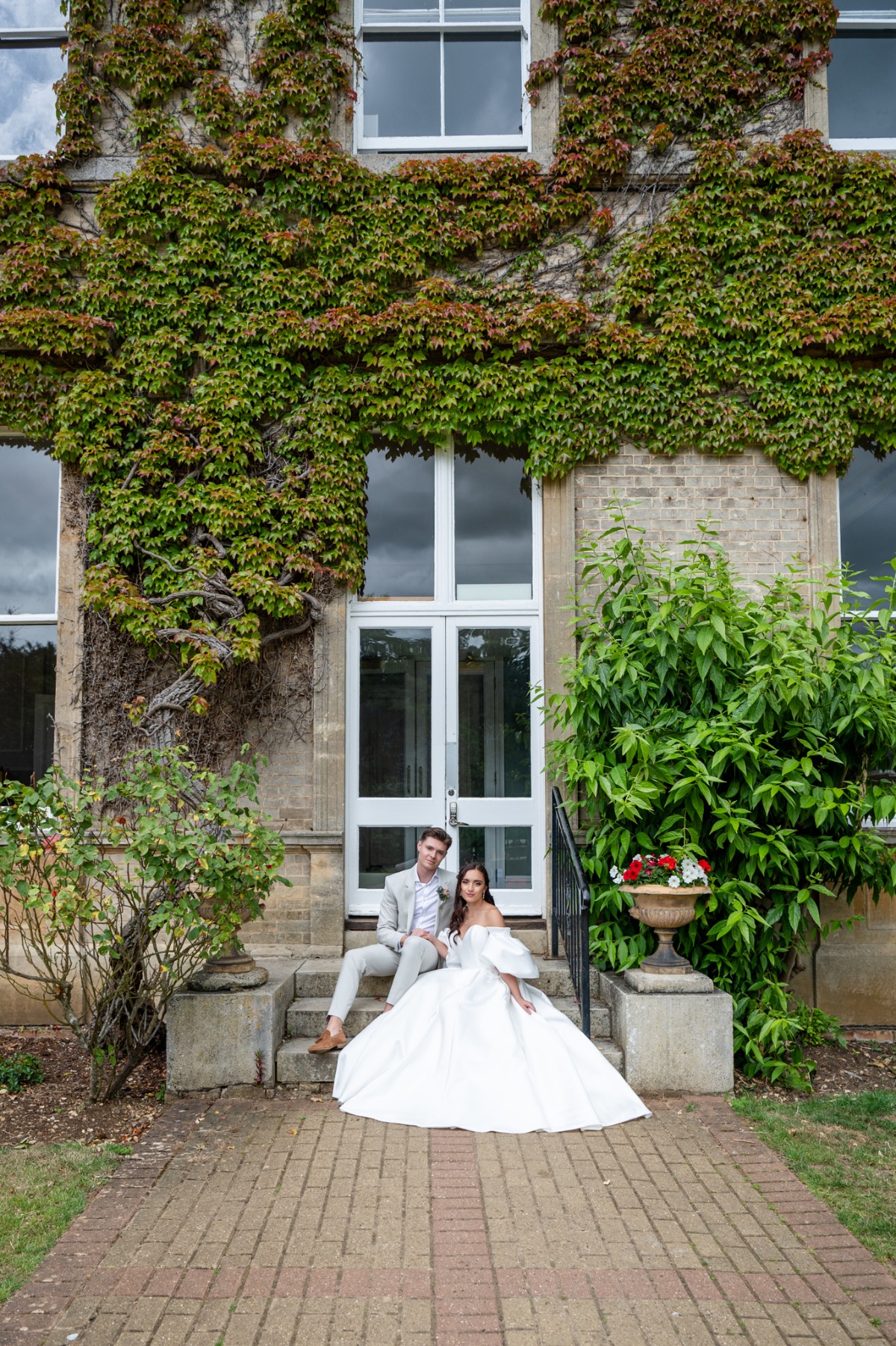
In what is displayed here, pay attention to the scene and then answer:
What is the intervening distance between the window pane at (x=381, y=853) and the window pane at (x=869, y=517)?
3.81 m

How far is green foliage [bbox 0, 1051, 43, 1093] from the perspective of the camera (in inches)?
206

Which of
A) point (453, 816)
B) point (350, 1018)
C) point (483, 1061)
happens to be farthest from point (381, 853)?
point (483, 1061)

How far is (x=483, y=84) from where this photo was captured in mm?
7297

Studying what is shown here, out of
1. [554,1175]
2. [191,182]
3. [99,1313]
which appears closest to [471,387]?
[191,182]

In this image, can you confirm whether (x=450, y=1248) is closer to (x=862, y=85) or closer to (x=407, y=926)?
(x=407, y=926)

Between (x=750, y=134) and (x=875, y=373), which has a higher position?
(x=750, y=134)

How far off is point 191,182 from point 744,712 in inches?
207

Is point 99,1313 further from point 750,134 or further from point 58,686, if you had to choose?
point 750,134

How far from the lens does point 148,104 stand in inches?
271

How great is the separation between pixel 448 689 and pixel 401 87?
4.68 m

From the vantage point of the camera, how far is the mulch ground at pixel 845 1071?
529 cm

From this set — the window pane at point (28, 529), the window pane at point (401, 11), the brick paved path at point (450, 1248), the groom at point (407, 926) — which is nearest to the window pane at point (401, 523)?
the groom at point (407, 926)

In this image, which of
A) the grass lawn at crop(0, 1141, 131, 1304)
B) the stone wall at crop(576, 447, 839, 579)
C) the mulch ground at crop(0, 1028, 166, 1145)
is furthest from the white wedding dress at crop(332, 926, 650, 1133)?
the stone wall at crop(576, 447, 839, 579)

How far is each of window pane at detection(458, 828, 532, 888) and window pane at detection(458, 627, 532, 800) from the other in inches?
10.1
